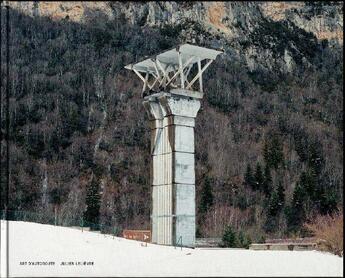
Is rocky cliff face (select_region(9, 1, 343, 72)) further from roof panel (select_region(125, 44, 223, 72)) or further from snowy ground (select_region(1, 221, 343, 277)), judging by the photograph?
snowy ground (select_region(1, 221, 343, 277))

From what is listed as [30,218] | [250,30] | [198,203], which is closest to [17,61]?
[250,30]

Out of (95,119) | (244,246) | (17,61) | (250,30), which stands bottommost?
(244,246)

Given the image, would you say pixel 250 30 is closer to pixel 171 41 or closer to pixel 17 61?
pixel 171 41

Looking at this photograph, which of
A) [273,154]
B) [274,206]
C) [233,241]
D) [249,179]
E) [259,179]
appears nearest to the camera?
[233,241]

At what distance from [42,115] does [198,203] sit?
4606cm

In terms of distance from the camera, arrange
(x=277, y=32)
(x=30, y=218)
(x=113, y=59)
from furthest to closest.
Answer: (x=277, y=32) < (x=113, y=59) < (x=30, y=218)

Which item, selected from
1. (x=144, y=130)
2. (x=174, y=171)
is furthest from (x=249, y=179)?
(x=174, y=171)

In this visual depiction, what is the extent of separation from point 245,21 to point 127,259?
5361 inches

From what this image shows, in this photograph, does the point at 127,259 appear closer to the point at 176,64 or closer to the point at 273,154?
the point at 176,64

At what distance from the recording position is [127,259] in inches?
787

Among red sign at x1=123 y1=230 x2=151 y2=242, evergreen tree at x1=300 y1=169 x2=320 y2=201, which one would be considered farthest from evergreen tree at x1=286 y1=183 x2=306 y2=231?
red sign at x1=123 y1=230 x2=151 y2=242

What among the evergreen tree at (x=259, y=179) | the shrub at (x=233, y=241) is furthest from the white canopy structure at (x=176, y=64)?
the evergreen tree at (x=259, y=179)

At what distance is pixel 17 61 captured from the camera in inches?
5359

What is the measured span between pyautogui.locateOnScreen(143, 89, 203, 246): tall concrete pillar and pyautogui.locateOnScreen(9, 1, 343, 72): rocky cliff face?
115 meters
